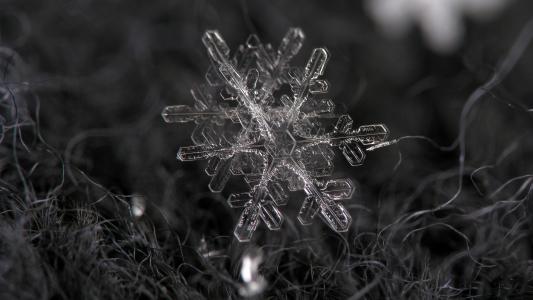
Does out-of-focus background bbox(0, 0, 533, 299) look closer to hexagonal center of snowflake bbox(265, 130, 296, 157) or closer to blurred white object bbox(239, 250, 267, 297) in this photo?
blurred white object bbox(239, 250, 267, 297)

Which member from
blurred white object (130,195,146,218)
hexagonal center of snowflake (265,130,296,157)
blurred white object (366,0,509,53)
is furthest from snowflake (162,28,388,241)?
blurred white object (366,0,509,53)

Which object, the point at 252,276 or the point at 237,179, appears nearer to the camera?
the point at 252,276

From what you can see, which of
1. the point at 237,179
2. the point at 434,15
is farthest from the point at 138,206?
the point at 434,15

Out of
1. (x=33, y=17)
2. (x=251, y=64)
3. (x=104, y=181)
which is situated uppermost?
(x=251, y=64)

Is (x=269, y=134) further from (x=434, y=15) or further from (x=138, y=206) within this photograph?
(x=434, y=15)

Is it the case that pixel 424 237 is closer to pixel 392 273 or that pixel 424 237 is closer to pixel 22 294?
pixel 392 273

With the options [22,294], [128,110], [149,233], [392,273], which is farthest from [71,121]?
[392,273]
